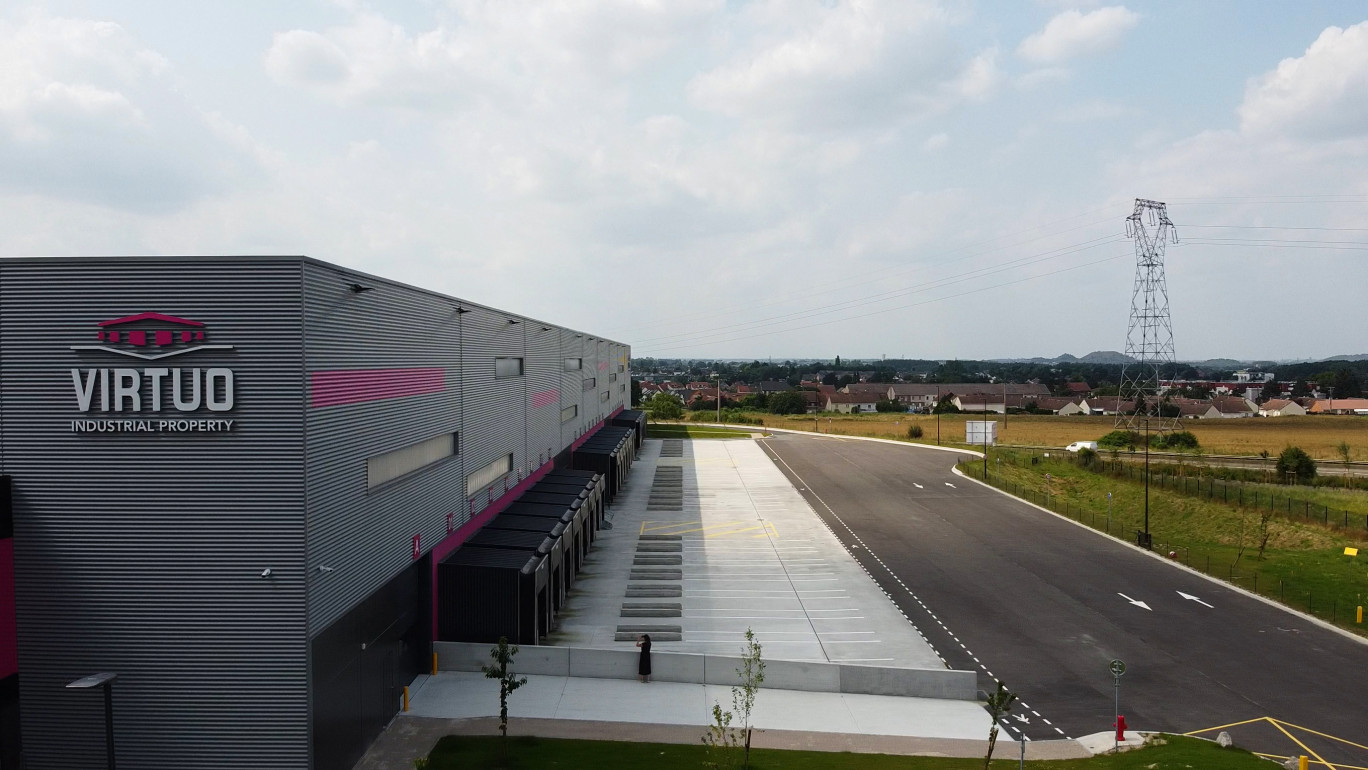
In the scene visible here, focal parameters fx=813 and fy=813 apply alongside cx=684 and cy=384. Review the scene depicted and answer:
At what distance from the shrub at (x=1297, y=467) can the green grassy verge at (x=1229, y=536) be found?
9.59m

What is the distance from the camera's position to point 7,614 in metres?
14.7

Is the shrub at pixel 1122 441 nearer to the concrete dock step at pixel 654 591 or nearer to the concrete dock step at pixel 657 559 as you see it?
the concrete dock step at pixel 657 559

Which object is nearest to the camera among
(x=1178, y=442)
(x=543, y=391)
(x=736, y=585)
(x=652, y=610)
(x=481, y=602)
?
(x=481, y=602)

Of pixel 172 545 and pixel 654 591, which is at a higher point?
pixel 172 545

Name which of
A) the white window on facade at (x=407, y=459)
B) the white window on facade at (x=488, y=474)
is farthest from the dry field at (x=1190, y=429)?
the white window on facade at (x=407, y=459)

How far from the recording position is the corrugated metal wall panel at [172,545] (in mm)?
14664

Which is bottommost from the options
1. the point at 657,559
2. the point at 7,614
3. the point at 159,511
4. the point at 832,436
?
the point at 657,559

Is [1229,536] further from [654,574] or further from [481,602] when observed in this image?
[481,602]

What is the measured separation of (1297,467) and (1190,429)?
163 feet

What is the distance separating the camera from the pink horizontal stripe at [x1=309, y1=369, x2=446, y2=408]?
15539mm

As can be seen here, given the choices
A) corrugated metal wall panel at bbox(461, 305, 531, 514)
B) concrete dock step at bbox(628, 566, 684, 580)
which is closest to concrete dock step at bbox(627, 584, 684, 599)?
concrete dock step at bbox(628, 566, 684, 580)

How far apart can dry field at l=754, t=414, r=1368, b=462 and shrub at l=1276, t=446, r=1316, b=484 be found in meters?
17.8

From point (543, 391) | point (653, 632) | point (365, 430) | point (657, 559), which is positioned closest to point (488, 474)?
point (653, 632)

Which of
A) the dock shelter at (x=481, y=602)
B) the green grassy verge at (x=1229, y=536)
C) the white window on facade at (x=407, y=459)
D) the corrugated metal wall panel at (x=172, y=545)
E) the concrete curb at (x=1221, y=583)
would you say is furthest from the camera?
the green grassy verge at (x=1229, y=536)
